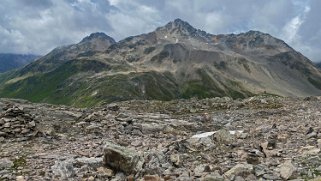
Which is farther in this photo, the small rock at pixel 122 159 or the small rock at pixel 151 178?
the small rock at pixel 122 159

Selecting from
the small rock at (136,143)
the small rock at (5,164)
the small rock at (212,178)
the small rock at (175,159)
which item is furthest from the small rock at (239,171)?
the small rock at (136,143)

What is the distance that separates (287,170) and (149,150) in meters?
10.6

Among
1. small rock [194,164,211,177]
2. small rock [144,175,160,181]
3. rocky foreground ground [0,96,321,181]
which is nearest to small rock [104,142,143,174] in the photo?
rocky foreground ground [0,96,321,181]

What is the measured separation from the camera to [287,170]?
18.5m

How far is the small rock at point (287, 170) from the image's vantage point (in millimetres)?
18266

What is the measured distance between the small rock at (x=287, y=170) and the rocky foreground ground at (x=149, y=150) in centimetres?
4

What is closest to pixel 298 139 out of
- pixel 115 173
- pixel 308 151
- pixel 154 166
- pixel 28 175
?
pixel 308 151

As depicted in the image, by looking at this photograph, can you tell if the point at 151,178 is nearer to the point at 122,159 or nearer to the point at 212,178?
the point at 212,178

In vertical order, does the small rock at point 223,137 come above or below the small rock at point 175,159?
above

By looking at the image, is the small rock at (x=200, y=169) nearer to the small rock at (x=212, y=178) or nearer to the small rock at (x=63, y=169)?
the small rock at (x=212, y=178)

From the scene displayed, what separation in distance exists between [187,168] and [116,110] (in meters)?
29.9

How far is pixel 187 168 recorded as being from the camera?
21.9m

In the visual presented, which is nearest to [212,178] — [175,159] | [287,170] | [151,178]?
[151,178]

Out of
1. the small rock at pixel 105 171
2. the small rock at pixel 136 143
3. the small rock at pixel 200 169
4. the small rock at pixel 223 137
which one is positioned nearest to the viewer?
the small rock at pixel 200 169
